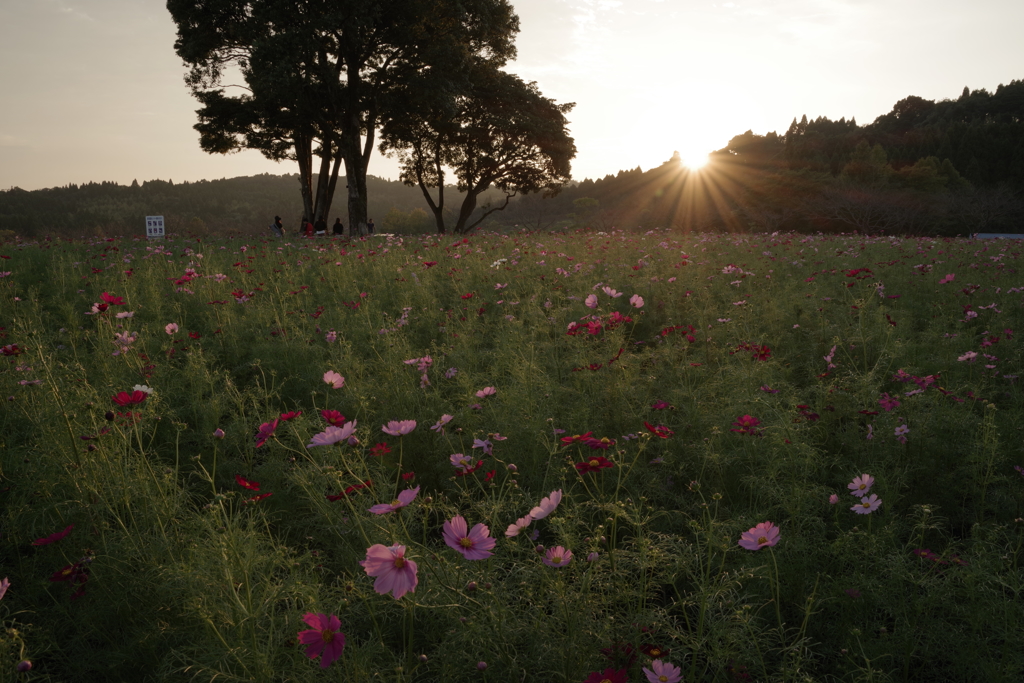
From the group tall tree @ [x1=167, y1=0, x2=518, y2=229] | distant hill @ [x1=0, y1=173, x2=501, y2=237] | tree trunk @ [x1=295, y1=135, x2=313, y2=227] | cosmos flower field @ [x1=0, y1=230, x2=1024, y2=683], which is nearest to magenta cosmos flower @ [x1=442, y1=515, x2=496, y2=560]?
cosmos flower field @ [x1=0, y1=230, x2=1024, y2=683]

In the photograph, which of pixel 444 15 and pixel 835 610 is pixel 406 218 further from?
pixel 835 610

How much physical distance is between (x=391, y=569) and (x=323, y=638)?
0.18 m

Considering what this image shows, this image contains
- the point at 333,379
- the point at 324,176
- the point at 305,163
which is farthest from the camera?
the point at 305,163

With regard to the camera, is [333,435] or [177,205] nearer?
[333,435]

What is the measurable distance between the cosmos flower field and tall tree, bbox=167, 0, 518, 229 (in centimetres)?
1207

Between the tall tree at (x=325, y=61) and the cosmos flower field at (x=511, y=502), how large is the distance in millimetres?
12066

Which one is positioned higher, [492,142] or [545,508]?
[492,142]

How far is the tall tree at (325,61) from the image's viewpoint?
14039 mm

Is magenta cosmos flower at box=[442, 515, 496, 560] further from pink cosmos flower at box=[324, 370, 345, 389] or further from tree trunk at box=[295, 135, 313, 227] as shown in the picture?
tree trunk at box=[295, 135, 313, 227]

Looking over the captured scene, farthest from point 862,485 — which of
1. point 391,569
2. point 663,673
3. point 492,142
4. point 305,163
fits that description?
point 492,142

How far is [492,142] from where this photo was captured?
23.2 metres

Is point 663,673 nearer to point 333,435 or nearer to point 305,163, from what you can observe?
point 333,435

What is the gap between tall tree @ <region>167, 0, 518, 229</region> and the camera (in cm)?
1404

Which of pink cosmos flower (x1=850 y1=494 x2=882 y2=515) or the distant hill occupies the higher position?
the distant hill
